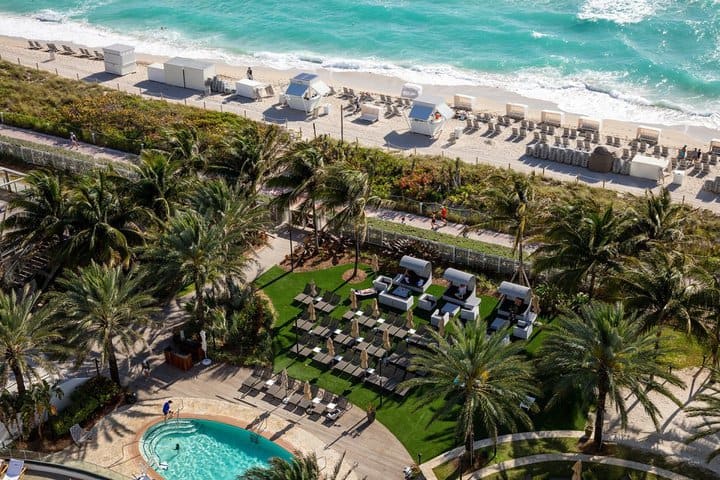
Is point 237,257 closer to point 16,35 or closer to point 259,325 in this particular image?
point 259,325

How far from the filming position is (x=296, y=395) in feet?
92.9

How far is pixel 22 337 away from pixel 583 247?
1935cm

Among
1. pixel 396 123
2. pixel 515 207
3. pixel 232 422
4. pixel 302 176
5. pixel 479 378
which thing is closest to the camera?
pixel 479 378

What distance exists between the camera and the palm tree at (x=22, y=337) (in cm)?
2500

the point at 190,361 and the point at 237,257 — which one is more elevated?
the point at 237,257

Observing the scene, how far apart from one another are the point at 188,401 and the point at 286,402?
351cm

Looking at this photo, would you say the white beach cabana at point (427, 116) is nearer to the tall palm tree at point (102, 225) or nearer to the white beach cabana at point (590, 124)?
the white beach cabana at point (590, 124)

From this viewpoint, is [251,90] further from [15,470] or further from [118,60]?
[15,470]

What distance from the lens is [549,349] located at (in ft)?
84.0

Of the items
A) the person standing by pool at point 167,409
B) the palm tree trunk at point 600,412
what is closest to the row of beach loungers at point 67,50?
the person standing by pool at point 167,409

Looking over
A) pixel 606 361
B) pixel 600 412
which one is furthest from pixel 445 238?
pixel 606 361

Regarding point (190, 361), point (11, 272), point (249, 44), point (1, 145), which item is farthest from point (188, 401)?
point (249, 44)

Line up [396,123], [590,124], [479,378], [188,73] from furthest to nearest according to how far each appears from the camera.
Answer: [188,73] < [396,123] < [590,124] < [479,378]

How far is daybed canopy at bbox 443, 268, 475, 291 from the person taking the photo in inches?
1303
